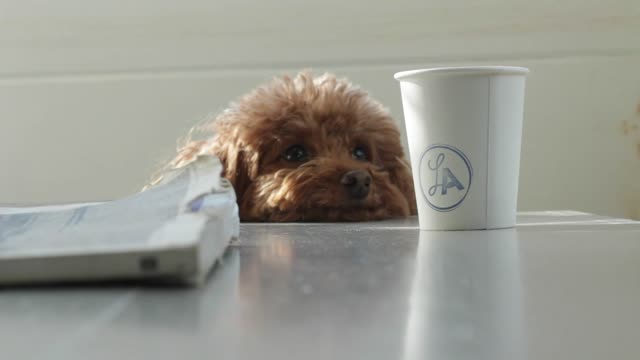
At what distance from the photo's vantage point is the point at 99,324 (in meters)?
0.45

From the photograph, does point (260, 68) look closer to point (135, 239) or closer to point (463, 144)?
point (463, 144)

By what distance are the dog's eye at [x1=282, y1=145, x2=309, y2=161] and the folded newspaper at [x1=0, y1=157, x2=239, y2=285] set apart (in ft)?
2.66

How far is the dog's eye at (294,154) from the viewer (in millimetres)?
1658

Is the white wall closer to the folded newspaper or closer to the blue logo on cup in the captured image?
the blue logo on cup

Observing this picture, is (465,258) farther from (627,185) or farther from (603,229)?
(627,185)

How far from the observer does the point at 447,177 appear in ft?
3.37

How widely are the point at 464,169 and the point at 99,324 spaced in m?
0.64

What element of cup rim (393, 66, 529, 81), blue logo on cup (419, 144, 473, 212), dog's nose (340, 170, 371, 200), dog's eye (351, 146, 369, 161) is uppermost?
cup rim (393, 66, 529, 81)

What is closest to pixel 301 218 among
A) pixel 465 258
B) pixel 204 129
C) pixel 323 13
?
pixel 204 129

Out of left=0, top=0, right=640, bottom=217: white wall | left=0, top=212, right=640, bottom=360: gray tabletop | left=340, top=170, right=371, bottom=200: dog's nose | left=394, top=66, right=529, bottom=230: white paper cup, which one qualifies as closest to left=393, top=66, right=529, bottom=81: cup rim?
left=394, top=66, right=529, bottom=230: white paper cup

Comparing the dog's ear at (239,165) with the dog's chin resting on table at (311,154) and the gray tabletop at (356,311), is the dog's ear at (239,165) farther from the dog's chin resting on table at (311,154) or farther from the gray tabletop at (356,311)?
the gray tabletop at (356,311)

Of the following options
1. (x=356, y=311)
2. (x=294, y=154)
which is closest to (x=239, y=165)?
(x=294, y=154)

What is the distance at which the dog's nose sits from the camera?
153cm

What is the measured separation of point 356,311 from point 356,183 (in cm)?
106
